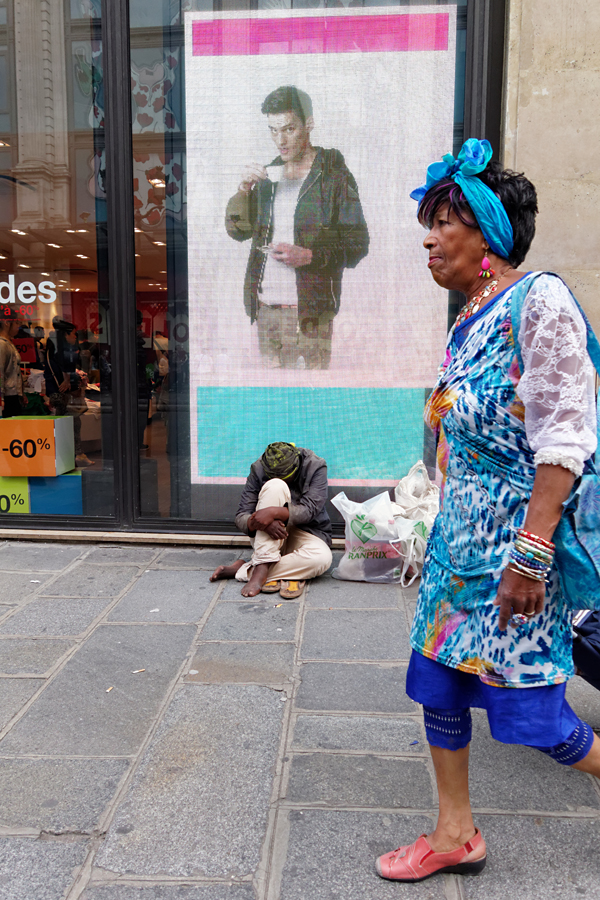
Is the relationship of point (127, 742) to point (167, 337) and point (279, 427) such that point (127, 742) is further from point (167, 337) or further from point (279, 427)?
point (167, 337)

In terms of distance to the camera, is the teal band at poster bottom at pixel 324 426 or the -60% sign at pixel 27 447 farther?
the -60% sign at pixel 27 447

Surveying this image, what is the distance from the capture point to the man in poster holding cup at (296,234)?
4.97 metres

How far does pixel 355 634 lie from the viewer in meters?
3.65

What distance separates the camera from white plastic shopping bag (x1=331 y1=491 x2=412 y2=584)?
445 centimetres

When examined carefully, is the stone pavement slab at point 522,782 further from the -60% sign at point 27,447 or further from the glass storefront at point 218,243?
the -60% sign at point 27,447

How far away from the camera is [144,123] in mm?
5070

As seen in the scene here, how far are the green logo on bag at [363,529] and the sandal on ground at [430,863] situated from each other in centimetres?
256

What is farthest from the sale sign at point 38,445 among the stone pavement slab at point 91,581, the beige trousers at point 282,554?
the beige trousers at point 282,554

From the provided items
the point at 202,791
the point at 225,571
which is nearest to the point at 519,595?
the point at 202,791

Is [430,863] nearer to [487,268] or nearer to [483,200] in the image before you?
[487,268]

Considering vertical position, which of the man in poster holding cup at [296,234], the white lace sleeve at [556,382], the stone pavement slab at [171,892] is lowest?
the stone pavement slab at [171,892]

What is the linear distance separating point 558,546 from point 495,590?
19 centimetres

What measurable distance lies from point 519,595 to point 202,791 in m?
1.33

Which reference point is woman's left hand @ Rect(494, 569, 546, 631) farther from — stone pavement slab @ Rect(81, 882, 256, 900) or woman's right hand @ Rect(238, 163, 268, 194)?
woman's right hand @ Rect(238, 163, 268, 194)
